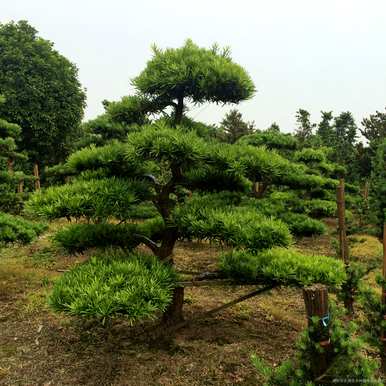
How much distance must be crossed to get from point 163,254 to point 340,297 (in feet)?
8.98

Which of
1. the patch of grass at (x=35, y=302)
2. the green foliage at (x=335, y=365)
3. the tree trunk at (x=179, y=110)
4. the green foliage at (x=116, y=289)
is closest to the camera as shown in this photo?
the green foliage at (x=335, y=365)

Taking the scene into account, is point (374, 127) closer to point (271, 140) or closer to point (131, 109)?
point (271, 140)

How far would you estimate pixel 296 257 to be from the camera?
4.33 metres

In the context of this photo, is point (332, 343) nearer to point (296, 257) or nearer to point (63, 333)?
point (296, 257)

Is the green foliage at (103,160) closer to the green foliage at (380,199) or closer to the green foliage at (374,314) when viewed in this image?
the green foliage at (374,314)

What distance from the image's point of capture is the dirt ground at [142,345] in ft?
13.5

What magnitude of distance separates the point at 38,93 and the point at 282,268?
1762 centimetres

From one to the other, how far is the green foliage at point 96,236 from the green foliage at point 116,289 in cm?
38

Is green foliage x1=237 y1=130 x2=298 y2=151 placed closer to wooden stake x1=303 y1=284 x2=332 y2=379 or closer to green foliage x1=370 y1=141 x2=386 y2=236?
green foliage x1=370 y1=141 x2=386 y2=236

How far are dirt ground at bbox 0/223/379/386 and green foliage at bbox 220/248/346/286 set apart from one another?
974 millimetres

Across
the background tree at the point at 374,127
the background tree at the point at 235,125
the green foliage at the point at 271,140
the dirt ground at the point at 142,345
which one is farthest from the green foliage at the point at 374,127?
the dirt ground at the point at 142,345

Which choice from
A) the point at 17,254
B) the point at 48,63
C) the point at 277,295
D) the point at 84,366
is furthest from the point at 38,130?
the point at 84,366

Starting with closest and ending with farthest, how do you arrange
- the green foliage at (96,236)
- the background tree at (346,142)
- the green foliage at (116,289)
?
the green foliage at (116,289) → the green foliage at (96,236) → the background tree at (346,142)

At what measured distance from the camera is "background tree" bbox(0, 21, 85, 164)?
1848 cm
